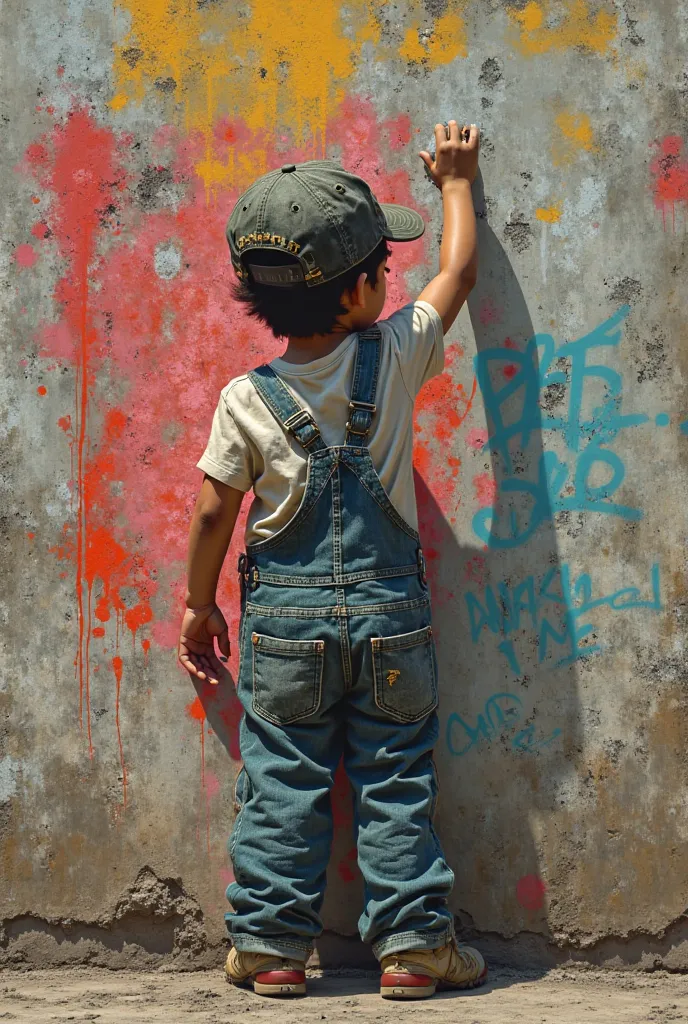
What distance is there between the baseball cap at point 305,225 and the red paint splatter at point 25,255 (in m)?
0.75

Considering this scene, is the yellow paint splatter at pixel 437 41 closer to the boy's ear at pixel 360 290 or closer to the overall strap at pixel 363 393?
the boy's ear at pixel 360 290

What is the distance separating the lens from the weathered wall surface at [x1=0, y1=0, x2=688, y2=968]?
2.91m

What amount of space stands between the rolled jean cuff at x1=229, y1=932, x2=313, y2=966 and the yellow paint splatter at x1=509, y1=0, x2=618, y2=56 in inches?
94.7

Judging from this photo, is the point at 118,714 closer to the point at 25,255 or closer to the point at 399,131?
the point at 25,255

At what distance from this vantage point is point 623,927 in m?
2.88

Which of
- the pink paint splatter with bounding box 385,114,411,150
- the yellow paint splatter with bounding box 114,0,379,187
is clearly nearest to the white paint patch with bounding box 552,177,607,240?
the pink paint splatter with bounding box 385,114,411,150

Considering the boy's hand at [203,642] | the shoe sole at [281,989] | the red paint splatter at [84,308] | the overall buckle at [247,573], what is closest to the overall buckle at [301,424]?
the overall buckle at [247,573]

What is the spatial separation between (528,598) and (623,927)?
91 cm

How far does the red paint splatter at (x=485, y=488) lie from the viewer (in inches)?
116

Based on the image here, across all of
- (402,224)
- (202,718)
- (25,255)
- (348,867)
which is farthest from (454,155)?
(348,867)

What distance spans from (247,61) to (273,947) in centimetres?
234

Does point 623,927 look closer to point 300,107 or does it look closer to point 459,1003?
point 459,1003

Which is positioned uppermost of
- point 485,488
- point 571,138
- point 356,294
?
point 571,138

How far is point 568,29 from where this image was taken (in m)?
2.94
